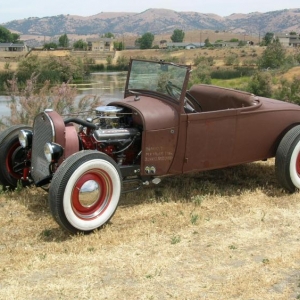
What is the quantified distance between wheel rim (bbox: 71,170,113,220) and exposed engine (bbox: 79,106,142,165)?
2.04ft

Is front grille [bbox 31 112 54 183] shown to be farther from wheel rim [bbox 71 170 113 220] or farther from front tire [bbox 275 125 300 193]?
front tire [bbox 275 125 300 193]

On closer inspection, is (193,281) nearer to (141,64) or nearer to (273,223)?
(273,223)

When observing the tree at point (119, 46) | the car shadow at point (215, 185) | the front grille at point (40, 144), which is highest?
the front grille at point (40, 144)

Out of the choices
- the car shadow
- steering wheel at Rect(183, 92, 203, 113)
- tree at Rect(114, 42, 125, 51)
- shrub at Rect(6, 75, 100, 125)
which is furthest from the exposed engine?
tree at Rect(114, 42, 125, 51)

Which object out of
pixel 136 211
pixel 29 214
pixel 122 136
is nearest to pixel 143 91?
pixel 122 136

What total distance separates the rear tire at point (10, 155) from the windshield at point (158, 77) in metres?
1.47

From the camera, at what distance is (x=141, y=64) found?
19.7 feet

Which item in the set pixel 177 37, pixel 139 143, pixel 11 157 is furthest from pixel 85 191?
pixel 177 37

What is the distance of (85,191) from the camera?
15.2 ft

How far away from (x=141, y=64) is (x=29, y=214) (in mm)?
2235

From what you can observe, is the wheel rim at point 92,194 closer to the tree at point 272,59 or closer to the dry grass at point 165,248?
the dry grass at point 165,248

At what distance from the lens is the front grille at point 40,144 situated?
5.03 m

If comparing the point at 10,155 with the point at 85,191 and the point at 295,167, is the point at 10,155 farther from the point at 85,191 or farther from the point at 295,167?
the point at 295,167

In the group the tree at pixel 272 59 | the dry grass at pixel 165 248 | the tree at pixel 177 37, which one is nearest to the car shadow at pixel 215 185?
the dry grass at pixel 165 248
